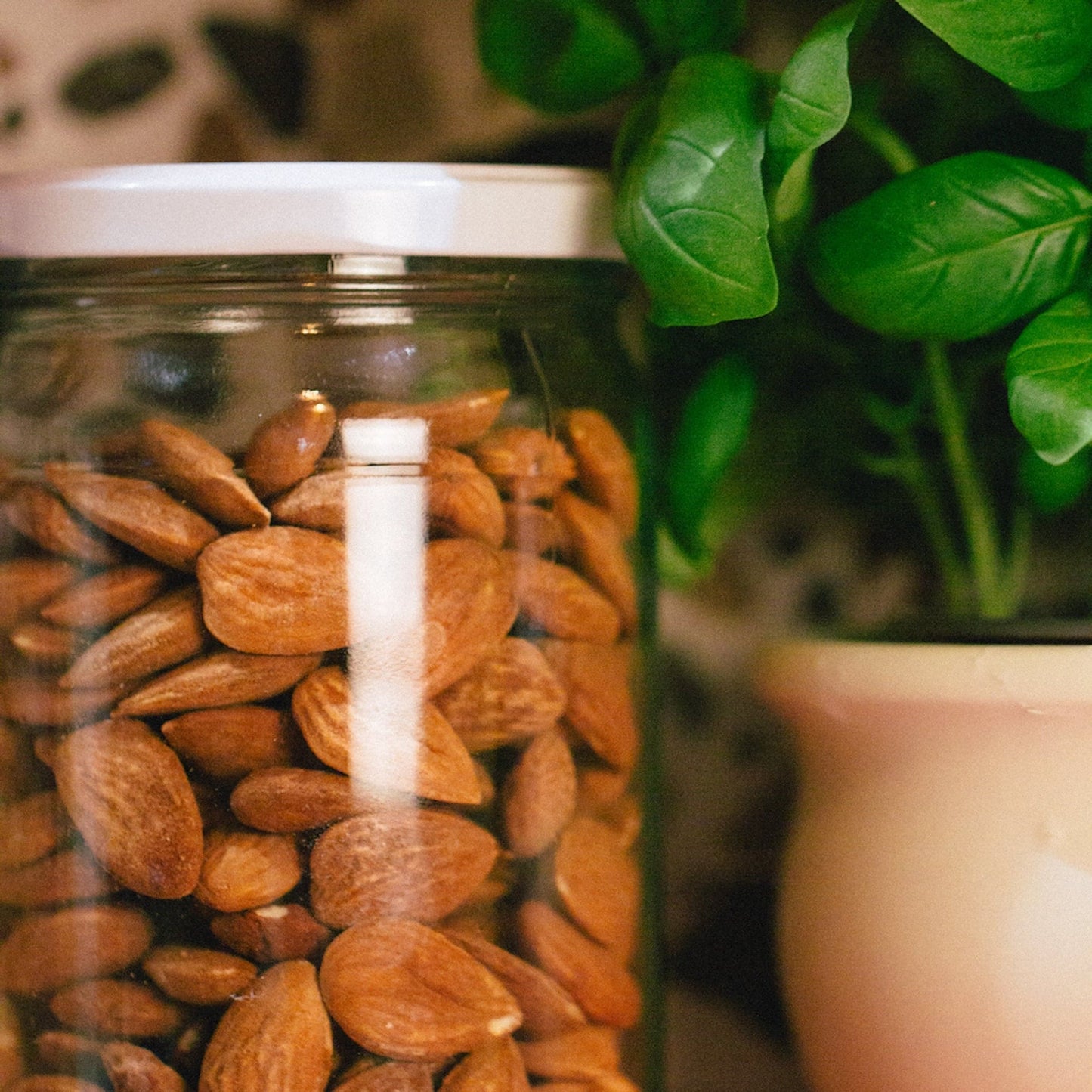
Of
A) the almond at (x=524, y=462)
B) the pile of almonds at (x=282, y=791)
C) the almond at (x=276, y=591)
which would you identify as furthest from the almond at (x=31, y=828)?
the almond at (x=524, y=462)

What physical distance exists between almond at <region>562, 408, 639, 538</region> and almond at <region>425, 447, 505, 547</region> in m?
0.05

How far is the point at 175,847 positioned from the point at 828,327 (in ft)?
1.14

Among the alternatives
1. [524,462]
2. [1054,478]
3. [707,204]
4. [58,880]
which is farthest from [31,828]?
[1054,478]

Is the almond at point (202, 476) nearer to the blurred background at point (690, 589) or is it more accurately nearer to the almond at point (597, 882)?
the almond at point (597, 882)

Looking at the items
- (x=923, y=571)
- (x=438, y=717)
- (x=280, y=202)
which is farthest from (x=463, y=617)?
(x=923, y=571)

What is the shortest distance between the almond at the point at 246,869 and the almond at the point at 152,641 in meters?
0.06

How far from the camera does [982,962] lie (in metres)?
0.47

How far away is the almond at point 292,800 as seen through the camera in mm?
433

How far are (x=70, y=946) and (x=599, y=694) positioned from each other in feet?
0.72

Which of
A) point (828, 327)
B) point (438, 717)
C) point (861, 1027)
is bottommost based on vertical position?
point (861, 1027)

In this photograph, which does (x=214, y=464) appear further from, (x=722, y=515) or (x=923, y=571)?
(x=923, y=571)

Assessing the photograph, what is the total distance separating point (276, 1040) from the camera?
1.40 ft

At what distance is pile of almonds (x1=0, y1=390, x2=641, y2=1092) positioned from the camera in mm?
434

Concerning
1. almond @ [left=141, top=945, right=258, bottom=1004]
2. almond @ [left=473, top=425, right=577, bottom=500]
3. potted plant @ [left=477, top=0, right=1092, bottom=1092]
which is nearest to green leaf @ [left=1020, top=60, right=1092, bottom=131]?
potted plant @ [left=477, top=0, right=1092, bottom=1092]
